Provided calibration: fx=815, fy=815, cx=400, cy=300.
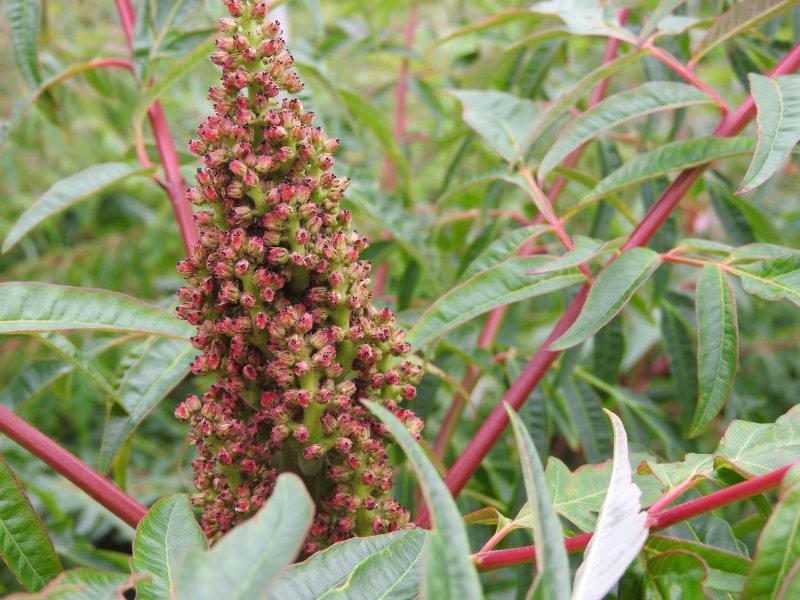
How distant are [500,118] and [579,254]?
1.40 feet

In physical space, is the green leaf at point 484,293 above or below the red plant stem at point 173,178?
below

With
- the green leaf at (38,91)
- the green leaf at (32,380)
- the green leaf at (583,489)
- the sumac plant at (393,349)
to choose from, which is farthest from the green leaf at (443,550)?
the green leaf at (38,91)

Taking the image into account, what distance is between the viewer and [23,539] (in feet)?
2.99

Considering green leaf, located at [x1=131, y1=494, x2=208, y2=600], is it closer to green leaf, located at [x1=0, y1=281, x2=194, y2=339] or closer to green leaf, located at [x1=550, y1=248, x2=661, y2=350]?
green leaf, located at [x1=0, y1=281, x2=194, y2=339]

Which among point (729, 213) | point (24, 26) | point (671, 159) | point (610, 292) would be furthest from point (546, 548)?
point (24, 26)

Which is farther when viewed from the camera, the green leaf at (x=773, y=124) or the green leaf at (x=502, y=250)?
the green leaf at (x=502, y=250)

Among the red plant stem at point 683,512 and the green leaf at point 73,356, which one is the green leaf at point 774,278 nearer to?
the red plant stem at point 683,512

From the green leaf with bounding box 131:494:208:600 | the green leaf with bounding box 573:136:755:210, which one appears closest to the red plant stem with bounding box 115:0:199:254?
the green leaf with bounding box 131:494:208:600

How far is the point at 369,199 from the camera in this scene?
5.09 feet

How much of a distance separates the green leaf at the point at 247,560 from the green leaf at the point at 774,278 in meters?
0.69

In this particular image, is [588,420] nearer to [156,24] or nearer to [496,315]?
[496,315]

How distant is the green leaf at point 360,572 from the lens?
786mm

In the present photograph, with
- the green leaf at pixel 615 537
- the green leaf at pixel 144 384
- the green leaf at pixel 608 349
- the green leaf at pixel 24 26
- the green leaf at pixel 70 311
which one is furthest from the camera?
the green leaf at pixel 608 349

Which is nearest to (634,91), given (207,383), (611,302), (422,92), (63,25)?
(611,302)
